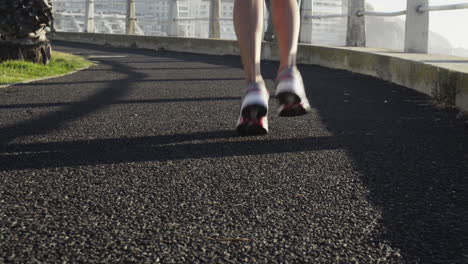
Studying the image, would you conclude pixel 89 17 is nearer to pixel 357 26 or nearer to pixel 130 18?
pixel 130 18

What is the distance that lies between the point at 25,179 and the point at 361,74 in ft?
15.6

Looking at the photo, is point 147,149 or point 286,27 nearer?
point 147,149

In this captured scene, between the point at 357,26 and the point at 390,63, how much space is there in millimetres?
2482

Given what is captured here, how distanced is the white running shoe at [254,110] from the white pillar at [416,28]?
352 cm

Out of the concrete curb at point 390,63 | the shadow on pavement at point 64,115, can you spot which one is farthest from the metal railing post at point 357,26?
the shadow on pavement at point 64,115

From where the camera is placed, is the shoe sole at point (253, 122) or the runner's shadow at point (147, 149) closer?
the runner's shadow at point (147, 149)

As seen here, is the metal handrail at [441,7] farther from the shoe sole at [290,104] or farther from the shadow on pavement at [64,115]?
the shoe sole at [290,104]

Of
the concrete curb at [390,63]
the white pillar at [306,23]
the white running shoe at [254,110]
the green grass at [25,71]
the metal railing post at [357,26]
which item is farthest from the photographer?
the white pillar at [306,23]

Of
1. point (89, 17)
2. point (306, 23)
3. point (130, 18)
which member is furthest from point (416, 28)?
point (89, 17)

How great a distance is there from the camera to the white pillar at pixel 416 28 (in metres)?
5.75

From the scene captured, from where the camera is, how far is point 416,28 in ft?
19.0

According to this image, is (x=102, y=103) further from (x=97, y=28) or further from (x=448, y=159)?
(x=97, y=28)

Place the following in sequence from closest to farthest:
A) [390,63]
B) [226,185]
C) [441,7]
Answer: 1. [226,185]
2. [441,7]
3. [390,63]

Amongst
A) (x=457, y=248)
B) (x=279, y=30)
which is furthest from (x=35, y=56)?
(x=457, y=248)
